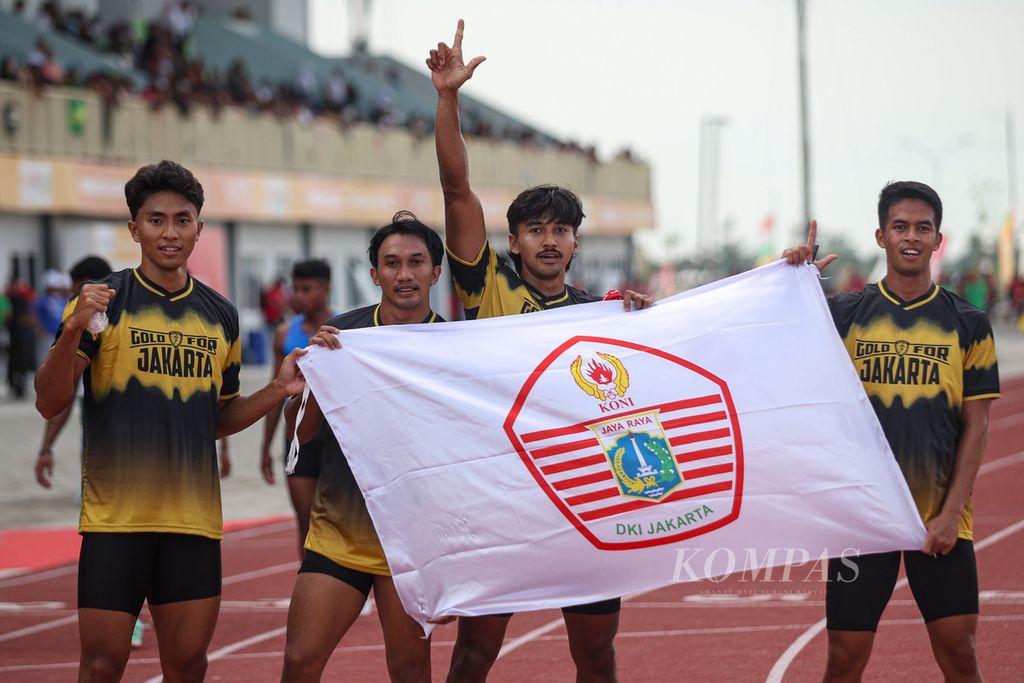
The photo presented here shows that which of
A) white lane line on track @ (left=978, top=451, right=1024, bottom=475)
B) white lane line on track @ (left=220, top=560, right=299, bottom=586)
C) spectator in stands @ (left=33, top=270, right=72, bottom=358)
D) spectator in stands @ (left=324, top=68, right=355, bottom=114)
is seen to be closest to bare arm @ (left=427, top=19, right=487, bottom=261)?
white lane line on track @ (left=220, top=560, right=299, bottom=586)

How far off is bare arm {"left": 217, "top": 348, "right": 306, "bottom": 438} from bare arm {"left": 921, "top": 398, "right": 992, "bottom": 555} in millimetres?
2200

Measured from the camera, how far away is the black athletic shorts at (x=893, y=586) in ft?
16.5

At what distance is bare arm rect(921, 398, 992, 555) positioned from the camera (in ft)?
16.4

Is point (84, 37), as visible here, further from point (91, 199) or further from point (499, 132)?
point (499, 132)

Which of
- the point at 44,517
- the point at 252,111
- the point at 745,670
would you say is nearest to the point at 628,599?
the point at 745,670

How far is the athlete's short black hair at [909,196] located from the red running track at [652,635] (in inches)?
→ 104

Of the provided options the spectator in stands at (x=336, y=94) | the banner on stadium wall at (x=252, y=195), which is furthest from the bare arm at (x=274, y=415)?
the spectator in stands at (x=336, y=94)

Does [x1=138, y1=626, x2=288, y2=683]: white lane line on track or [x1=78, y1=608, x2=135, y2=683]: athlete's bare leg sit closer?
[x1=78, y1=608, x2=135, y2=683]: athlete's bare leg

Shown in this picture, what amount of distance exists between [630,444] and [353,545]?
1.00 m

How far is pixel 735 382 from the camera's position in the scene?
524 cm

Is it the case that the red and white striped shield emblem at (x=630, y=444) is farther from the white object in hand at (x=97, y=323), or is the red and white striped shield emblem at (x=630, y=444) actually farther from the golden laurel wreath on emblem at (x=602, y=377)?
the white object in hand at (x=97, y=323)

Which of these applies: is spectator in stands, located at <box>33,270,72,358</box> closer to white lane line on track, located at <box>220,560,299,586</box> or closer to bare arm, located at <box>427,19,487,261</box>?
white lane line on track, located at <box>220,560,299,586</box>

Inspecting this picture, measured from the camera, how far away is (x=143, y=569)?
16.2 feet

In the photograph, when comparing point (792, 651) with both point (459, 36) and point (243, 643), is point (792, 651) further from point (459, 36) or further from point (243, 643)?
point (459, 36)
